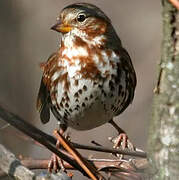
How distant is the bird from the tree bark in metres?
1.64

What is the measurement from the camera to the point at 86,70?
3055 millimetres

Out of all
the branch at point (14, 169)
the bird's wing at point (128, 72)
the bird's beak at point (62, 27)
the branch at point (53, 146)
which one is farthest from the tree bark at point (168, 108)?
the bird's wing at point (128, 72)

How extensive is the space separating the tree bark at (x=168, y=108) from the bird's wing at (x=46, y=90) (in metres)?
1.86

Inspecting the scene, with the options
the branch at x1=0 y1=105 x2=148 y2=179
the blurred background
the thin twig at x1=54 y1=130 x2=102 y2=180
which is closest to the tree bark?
the branch at x1=0 y1=105 x2=148 y2=179

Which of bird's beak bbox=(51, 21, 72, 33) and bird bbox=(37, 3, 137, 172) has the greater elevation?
bird's beak bbox=(51, 21, 72, 33)

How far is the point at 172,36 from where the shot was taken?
138 cm

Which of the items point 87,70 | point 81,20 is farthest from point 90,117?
point 81,20

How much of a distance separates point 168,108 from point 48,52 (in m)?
4.47

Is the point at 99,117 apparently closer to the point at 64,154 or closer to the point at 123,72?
the point at 123,72

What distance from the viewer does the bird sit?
305cm

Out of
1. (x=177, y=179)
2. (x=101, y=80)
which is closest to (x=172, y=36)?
(x=177, y=179)

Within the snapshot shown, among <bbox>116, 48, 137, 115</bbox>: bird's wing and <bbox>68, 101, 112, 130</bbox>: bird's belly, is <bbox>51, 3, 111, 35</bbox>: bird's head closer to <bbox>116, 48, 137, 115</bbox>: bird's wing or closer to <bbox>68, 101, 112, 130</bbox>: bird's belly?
<bbox>116, 48, 137, 115</bbox>: bird's wing

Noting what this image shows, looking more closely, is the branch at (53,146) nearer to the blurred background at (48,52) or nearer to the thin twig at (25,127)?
→ the thin twig at (25,127)

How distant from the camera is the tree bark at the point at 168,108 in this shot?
4.47 ft
